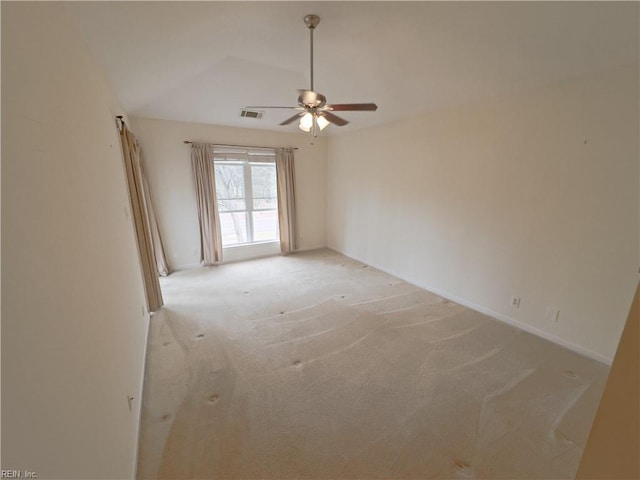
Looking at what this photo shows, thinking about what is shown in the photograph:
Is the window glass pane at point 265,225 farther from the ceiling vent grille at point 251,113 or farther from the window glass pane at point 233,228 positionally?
the ceiling vent grille at point 251,113

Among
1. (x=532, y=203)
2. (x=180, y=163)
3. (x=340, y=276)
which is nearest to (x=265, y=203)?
(x=180, y=163)

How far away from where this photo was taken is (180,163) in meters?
4.20

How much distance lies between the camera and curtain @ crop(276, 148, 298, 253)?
4980mm

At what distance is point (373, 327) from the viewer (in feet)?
9.21

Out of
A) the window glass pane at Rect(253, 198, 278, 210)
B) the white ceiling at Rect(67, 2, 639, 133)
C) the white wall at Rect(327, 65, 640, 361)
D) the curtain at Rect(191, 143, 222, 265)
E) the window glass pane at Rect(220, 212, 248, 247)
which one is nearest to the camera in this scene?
the white ceiling at Rect(67, 2, 639, 133)

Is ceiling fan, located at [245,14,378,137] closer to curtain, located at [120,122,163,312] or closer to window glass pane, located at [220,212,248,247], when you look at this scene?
curtain, located at [120,122,163,312]

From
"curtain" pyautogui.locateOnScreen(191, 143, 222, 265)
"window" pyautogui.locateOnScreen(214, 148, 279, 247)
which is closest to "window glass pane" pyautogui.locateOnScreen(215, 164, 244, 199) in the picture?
"window" pyautogui.locateOnScreen(214, 148, 279, 247)

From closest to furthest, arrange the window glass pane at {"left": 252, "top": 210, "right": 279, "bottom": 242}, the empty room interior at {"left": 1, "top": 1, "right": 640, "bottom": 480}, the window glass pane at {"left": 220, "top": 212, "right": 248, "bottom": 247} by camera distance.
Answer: the empty room interior at {"left": 1, "top": 1, "right": 640, "bottom": 480}, the window glass pane at {"left": 220, "top": 212, "right": 248, "bottom": 247}, the window glass pane at {"left": 252, "top": 210, "right": 279, "bottom": 242}

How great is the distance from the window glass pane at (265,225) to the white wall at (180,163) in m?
0.82

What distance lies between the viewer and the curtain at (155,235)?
3888 millimetres

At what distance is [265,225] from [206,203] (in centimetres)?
126

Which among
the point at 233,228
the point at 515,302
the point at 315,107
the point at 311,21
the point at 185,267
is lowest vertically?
the point at 185,267

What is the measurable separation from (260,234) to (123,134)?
113 inches

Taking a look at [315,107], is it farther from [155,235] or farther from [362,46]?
[155,235]
